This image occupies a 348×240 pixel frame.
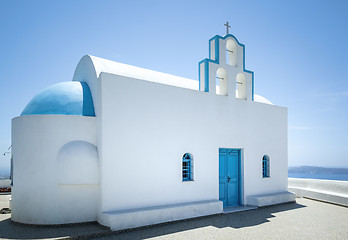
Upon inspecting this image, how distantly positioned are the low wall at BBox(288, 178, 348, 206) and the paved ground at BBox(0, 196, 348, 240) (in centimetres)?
194

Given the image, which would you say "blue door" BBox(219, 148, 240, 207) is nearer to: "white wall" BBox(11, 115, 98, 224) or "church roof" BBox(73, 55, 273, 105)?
"church roof" BBox(73, 55, 273, 105)

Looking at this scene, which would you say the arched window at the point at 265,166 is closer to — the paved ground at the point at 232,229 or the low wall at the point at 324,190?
the paved ground at the point at 232,229

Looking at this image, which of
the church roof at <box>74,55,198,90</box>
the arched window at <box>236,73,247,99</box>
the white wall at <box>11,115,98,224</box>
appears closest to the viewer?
the white wall at <box>11,115,98,224</box>

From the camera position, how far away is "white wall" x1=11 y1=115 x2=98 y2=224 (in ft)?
25.1

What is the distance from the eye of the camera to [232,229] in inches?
303

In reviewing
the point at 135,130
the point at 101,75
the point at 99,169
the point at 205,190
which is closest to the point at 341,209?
the point at 205,190

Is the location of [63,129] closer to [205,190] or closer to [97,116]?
[97,116]

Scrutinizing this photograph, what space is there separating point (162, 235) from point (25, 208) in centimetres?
417

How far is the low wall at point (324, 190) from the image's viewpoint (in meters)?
11.6

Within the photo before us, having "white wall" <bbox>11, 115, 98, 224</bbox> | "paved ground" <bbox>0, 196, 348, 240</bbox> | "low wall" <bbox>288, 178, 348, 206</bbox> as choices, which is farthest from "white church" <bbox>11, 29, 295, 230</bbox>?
"low wall" <bbox>288, 178, 348, 206</bbox>

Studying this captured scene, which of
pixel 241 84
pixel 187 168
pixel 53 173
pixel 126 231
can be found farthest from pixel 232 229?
pixel 241 84

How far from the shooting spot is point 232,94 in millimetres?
10883

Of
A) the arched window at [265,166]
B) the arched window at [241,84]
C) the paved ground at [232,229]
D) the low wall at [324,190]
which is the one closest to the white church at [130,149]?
the paved ground at [232,229]

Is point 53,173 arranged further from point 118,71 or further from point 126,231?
point 118,71
